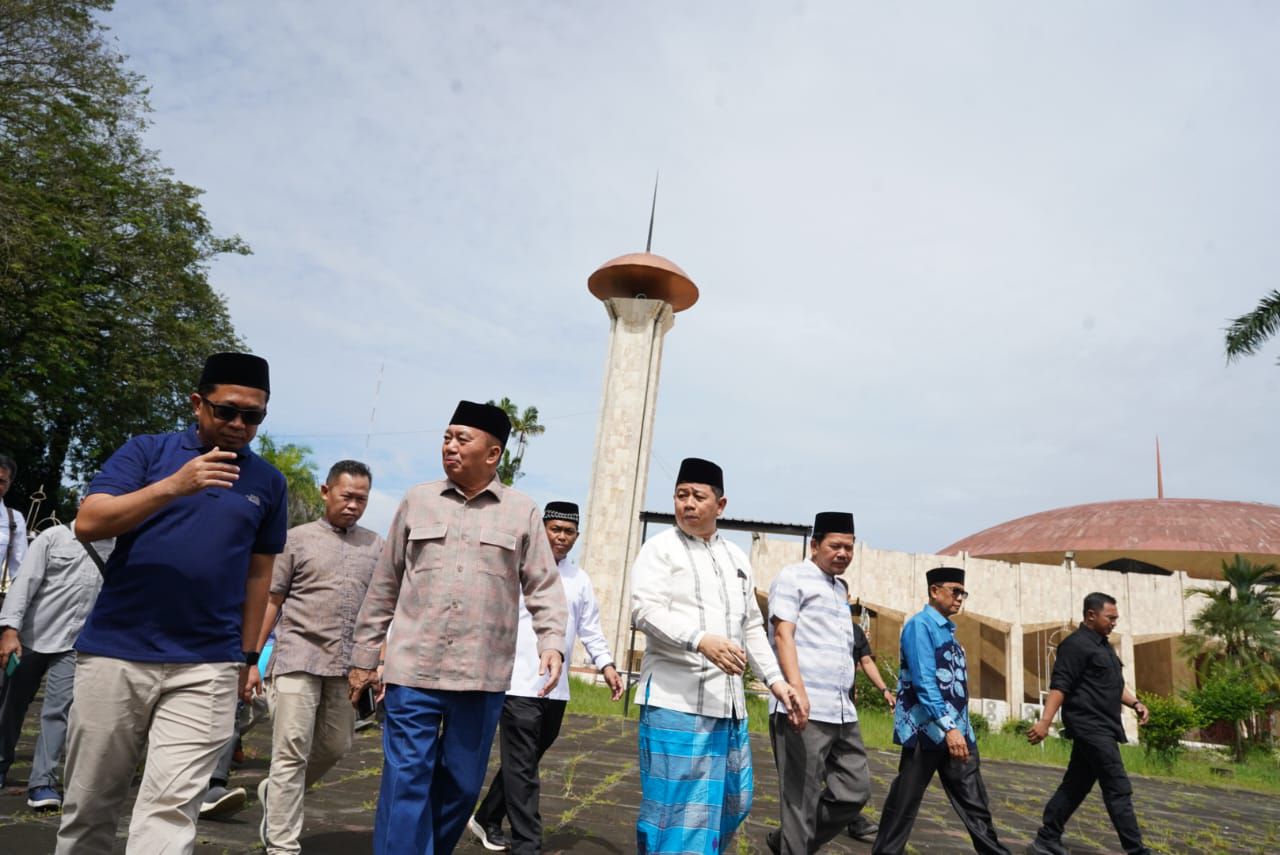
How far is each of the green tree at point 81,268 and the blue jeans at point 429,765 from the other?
1811 cm

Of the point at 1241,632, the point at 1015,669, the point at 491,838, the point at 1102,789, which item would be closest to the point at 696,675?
the point at 491,838

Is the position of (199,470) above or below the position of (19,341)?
below

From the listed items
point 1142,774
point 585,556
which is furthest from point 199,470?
point 585,556

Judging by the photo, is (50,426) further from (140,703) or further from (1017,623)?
(1017,623)

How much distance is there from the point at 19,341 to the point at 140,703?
20.5 meters

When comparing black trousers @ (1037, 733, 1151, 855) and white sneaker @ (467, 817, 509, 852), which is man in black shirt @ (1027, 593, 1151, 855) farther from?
white sneaker @ (467, 817, 509, 852)

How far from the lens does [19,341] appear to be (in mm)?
19172

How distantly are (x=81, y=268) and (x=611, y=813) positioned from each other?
20.3m

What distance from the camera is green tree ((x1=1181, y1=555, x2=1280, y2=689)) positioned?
24219 mm

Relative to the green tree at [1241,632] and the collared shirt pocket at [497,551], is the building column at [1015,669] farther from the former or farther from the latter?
the collared shirt pocket at [497,551]

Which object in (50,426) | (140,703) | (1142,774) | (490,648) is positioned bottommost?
(1142,774)

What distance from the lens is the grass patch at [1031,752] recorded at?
14406 millimetres

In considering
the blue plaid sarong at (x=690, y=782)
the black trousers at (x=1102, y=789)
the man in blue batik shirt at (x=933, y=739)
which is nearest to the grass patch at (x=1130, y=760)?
the black trousers at (x=1102, y=789)

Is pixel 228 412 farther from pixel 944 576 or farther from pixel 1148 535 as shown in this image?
pixel 1148 535
